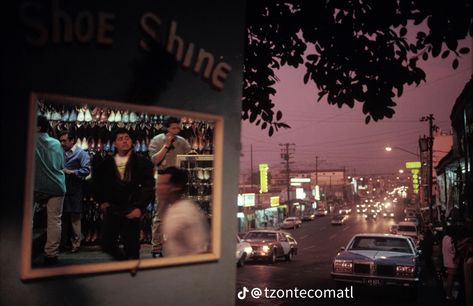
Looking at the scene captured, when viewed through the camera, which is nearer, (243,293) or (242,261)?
(243,293)

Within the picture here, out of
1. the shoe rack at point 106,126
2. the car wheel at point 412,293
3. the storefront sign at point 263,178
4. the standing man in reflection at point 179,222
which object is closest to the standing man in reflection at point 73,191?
the shoe rack at point 106,126

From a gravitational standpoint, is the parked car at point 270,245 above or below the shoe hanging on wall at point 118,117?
below

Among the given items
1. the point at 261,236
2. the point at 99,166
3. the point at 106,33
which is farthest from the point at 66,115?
the point at 261,236

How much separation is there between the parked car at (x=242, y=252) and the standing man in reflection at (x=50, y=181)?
14597 mm

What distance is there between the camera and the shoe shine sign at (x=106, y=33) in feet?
11.9

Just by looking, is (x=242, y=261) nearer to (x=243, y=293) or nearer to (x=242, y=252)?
(x=242, y=252)

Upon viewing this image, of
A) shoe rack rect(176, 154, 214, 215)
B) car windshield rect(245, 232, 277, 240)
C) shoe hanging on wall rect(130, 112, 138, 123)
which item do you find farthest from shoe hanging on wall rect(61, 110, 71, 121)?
car windshield rect(245, 232, 277, 240)

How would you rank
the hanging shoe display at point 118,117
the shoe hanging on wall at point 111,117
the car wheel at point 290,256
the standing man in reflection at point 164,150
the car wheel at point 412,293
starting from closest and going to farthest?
the standing man in reflection at point 164,150 < the hanging shoe display at point 118,117 < the shoe hanging on wall at point 111,117 < the car wheel at point 412,293 < the car wheel at point 290,256

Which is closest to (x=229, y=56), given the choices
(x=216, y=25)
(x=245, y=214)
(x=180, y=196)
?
(x=216, y=25)

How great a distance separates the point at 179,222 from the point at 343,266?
879 centimetres

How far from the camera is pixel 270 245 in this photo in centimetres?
2245

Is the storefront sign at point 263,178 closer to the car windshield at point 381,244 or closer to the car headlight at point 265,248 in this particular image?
the car headlight at point 265,248

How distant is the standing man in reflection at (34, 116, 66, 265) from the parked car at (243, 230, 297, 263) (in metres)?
17.0

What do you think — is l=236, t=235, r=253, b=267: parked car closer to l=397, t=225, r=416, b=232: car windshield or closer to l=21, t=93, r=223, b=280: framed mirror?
l=21, t=93, r=223, b=280: framed mirror
